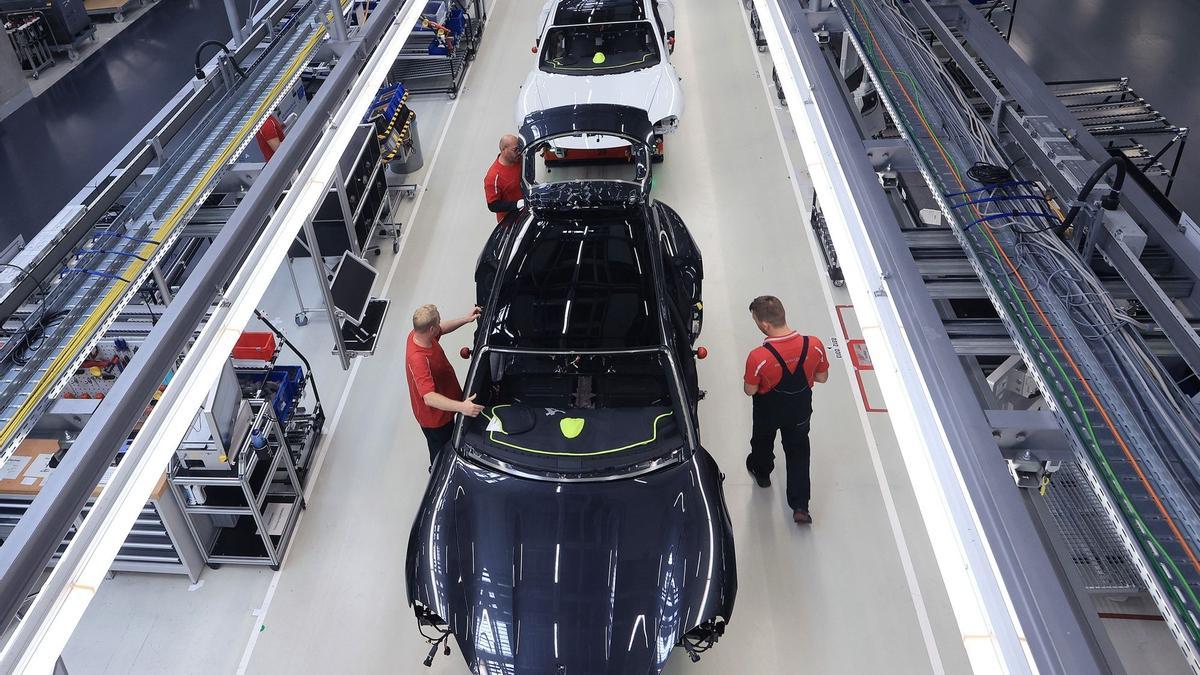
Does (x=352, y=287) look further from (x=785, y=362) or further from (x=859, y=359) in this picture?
(x=859, y=359)

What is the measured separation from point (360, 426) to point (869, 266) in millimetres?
3908

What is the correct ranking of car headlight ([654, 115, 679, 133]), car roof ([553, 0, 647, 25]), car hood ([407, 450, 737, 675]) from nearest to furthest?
car hood ([407, 450, 737, 675])
car headlight ([654, 115, 679, 133])
car roof ([553, 0, 647, 25])

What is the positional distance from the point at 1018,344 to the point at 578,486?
1.96 m

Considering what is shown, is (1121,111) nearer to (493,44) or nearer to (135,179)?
(135,179)

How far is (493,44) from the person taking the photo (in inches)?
432

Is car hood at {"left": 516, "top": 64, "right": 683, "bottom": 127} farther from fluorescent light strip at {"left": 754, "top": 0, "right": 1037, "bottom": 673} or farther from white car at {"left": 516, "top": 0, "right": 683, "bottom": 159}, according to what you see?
fluorescent light strip at {"left": 754, "top": 0, "right": 1037, "bottom": 673}

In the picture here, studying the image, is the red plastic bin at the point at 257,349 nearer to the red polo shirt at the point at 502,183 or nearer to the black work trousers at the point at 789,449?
the red polo shirt at the point at 502,183

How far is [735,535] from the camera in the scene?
15.0 ft

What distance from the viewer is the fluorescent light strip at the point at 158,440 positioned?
1720mm

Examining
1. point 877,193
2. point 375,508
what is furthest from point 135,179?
point 877,193

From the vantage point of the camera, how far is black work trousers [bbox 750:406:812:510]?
14.0ft

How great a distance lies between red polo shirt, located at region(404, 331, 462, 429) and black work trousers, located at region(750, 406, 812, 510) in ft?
5.87

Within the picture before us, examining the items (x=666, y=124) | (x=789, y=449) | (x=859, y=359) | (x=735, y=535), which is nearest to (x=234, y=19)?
(x=666, y=124)

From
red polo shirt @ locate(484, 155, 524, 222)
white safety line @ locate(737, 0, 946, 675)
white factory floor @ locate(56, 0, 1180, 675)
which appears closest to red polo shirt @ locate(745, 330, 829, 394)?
white factory floor @ locate(56, 0, 1180, 675)
